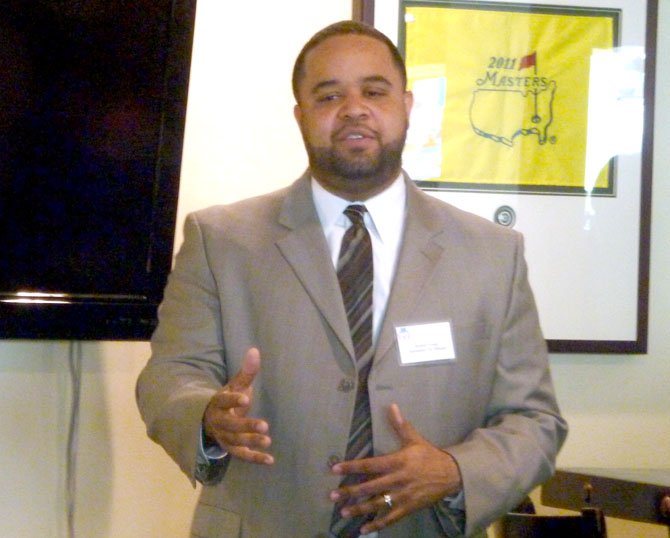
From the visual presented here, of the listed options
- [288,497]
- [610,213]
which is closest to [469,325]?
[288,497]

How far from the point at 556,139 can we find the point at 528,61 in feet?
0.74

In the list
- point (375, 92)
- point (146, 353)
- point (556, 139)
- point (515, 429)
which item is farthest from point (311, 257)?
point (556, 139)

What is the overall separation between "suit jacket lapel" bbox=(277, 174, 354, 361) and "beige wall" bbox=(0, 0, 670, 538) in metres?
0.51

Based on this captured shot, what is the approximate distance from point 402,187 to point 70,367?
3.04ft

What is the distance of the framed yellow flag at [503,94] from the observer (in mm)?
2271

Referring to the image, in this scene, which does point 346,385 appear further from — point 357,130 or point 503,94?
point 503,94

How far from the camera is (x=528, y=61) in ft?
7.59

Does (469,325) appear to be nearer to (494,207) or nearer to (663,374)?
(494,207)

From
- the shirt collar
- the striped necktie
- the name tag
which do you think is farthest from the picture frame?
the name tag

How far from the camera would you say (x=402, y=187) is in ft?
5.90

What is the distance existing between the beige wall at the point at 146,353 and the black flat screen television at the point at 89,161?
0.87 feet

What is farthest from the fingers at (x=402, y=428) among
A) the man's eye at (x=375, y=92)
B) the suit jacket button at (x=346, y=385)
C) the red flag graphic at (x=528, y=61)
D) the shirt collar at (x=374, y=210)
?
the red flag graphic at (x=528, y=61)

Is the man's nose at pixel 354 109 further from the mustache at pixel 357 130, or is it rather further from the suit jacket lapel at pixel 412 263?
the suit jacket lapel at pixel 412 263

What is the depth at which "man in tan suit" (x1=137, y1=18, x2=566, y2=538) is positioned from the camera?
57.5 inches
